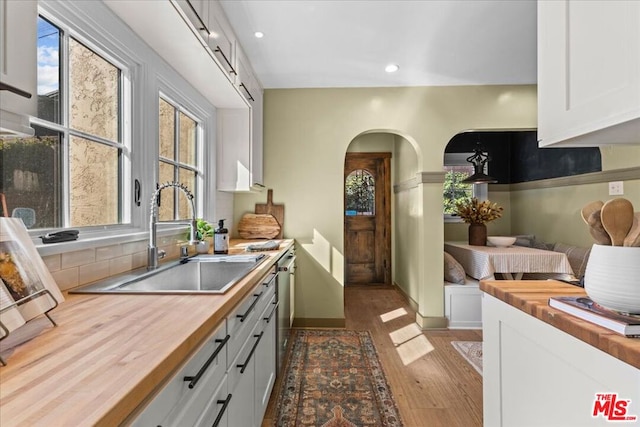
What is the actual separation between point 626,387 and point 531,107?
3.34 meters

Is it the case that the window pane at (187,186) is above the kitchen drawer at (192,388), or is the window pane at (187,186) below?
above

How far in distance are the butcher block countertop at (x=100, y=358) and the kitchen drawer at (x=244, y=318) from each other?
0.14m

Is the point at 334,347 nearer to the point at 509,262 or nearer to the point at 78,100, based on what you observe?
the point at 509,262

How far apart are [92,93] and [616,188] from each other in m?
4.21

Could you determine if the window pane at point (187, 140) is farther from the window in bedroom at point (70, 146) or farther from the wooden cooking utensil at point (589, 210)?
the wooden cooking utensil at point (589, 210)

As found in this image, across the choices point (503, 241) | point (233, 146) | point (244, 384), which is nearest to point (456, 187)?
point (503, 241)

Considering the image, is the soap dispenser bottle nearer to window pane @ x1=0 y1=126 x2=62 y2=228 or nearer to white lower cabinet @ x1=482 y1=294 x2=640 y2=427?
window pane @ x1=0 y1=126 x2=62 y2=228

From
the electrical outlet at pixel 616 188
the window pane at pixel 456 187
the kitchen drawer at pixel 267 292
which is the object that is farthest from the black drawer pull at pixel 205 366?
the window pane at pixel 456 187

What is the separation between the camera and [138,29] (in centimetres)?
160

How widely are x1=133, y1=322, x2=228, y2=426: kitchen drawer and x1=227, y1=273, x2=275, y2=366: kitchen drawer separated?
0.07 m

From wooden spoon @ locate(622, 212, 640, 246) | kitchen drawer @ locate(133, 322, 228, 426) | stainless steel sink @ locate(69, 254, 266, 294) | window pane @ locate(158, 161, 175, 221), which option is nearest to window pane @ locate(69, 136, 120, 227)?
stainless steel sink @ locate(69, 254, 266, 294)

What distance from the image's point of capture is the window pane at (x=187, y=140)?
2.45m

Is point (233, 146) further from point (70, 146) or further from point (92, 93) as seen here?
point (70, 146)

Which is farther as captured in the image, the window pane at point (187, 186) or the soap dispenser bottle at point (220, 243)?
the window pane at point (187, 186)
